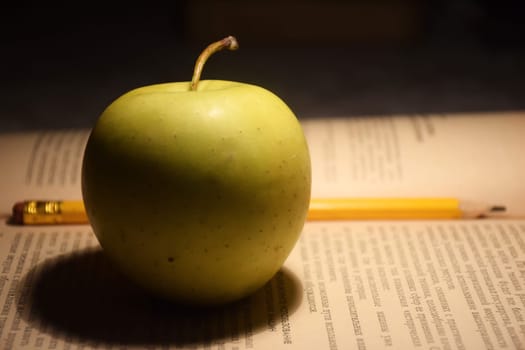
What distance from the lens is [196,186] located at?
1.79 ft

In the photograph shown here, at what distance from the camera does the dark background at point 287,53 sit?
1152mm

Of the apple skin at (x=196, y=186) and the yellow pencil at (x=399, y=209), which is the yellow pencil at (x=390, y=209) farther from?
the apple skin at (x=196, y=186)

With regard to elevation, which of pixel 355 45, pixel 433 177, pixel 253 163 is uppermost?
pixel 253 163

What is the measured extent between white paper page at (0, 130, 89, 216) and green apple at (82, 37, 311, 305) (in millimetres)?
225

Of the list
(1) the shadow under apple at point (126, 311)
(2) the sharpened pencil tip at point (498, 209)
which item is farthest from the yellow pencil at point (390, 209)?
(1) the shadow under apple at point (126, 311)

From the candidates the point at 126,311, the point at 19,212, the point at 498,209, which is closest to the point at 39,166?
the point at 19,212

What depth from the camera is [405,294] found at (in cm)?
64

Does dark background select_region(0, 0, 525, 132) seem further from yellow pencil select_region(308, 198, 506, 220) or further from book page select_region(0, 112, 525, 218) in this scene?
yellow pencil select_region(308, 198, 506, 220)

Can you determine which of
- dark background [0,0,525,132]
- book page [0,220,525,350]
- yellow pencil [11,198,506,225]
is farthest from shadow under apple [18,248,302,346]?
dark background [0,0,525,132]

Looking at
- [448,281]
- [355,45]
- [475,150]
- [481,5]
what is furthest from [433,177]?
[481,5]

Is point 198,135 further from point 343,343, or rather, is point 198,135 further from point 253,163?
point 343,343

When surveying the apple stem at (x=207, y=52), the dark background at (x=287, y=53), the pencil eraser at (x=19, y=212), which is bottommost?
the dark background at (x=287, y=53)

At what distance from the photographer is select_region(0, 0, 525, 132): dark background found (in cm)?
115

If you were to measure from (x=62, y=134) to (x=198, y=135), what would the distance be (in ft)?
1.27
